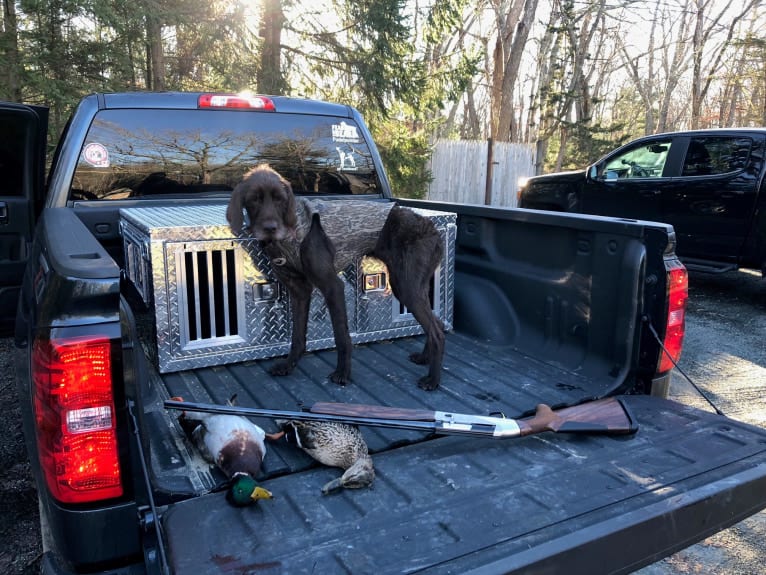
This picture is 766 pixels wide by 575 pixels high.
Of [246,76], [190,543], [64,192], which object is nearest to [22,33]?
[246,76]

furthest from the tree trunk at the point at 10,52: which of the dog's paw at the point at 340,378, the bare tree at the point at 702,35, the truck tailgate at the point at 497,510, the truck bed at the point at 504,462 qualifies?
the bare tree at the point at 702,35

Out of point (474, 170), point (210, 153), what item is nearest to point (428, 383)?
point (210, 153)

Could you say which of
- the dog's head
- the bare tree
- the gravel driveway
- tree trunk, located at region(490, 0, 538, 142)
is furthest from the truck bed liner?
the bare tree

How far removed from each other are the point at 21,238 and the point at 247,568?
145 inches

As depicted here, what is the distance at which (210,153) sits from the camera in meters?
3.61

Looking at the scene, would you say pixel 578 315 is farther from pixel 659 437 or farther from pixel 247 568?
pixel 247 568

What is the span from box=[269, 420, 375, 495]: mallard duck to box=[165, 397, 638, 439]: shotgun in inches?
2.1

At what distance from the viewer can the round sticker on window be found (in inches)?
129

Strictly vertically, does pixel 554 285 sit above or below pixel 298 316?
above

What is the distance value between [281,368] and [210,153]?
146cm

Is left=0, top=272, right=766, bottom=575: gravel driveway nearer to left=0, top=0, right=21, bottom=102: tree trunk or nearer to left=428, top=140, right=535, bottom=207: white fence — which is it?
left=0, top=0, right=21, bottom=102: tree trunk

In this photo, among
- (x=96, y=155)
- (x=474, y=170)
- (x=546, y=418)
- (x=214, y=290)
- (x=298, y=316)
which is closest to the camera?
(x=546, y=418)

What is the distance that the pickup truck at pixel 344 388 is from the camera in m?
1.56

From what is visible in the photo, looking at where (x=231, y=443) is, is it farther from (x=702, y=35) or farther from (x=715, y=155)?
(x=702, y=35)
